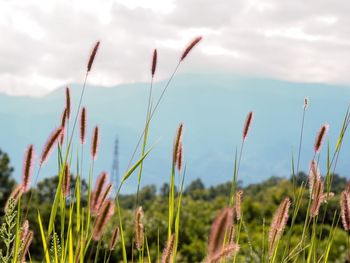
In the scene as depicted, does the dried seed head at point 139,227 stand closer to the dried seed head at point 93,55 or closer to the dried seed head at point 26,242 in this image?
the dried seed head at point 26,242

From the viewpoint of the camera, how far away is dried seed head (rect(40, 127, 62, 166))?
6.77ft

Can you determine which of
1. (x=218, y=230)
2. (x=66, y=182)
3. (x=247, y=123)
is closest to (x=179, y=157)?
(x=247, y=123)

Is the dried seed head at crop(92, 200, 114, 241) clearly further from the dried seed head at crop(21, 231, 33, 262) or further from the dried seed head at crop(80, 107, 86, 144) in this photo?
the dried seed head at crop(80, 107, 86, 144)

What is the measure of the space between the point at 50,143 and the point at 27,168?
0.11 metres

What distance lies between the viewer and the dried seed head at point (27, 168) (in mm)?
2029

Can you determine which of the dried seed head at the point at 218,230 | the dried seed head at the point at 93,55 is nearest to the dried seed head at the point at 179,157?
the dried seed head at the point at 93,55

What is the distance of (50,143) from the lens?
6.83ft

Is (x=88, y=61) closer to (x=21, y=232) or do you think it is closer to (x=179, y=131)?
(x=179, y=131)

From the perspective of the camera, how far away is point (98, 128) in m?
2.48

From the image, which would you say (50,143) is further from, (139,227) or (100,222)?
(100,222)

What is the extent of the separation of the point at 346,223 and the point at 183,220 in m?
12.3

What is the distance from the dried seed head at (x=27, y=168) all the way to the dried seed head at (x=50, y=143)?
0.18 feet

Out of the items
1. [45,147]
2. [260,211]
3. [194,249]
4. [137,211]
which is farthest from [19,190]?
[260,211]

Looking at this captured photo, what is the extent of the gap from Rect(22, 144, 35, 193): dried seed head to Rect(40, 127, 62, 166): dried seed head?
0.06 m
